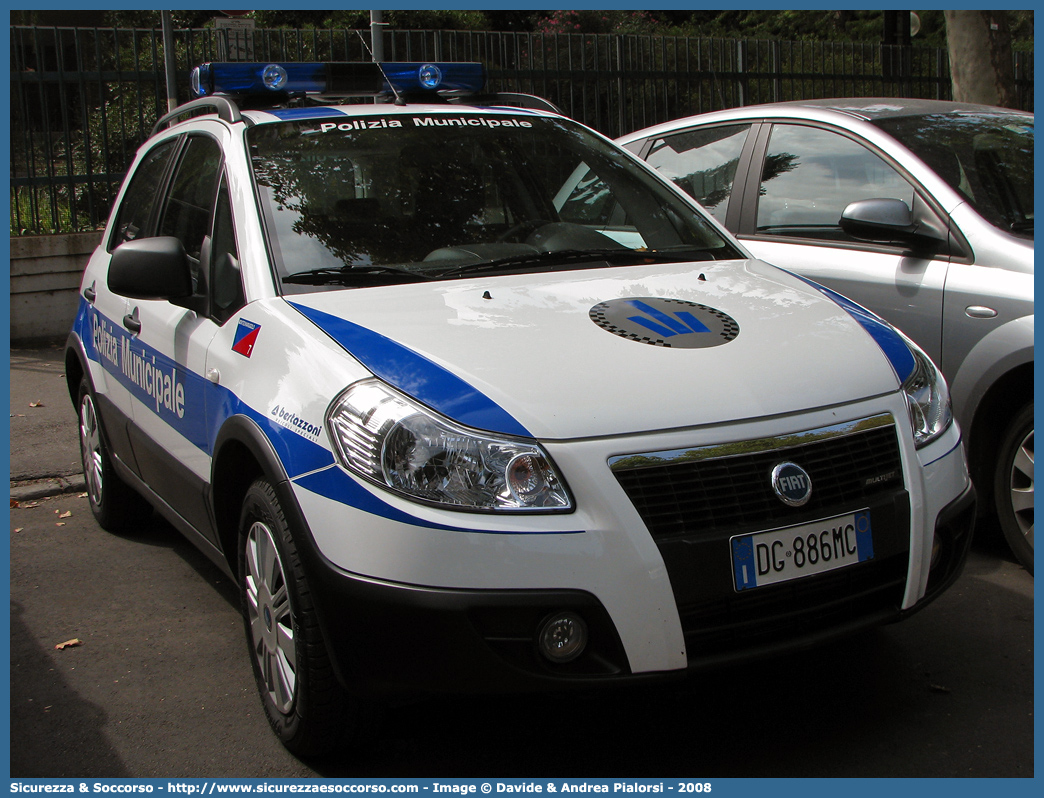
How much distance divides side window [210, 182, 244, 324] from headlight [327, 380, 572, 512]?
37.2 inches

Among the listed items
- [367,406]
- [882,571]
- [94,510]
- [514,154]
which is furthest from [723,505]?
[94,510]

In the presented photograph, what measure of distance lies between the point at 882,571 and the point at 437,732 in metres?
1.28

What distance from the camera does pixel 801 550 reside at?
2.56m

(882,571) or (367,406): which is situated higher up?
(367,406)

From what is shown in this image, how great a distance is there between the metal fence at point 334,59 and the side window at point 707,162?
3218 mm

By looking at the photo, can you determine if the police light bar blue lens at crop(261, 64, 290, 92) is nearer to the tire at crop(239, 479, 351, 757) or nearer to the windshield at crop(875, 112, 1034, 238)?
the tire at crop(239, 479, 351, 757)

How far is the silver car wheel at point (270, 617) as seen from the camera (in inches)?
111

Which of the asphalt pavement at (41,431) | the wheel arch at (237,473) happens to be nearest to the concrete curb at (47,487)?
the asphalt pavement at (41,431)

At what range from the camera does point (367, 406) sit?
2578mm

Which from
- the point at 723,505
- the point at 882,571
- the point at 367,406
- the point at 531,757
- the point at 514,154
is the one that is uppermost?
the point at 514,154

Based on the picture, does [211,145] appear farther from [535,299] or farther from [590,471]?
[590,471]

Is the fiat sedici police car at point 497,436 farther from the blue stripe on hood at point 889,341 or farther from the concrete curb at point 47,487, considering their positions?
the concrete curb at point 47,487

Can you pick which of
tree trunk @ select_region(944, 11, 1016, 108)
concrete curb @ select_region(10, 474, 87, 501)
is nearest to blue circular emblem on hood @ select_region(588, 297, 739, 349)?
concrete curb @ select_region(10, 474, 87, 501)

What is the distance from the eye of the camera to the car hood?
2529 millimetres
